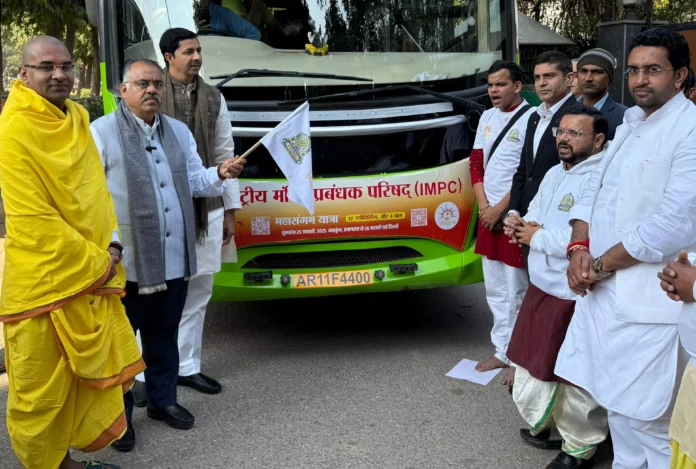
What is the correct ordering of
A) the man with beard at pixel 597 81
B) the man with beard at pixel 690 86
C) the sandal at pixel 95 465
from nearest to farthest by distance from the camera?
the man with beard at pixel 690 86 → the sandal at pixel 95 465 → the man with beard at pixel 597 81

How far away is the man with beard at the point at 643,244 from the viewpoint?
276 cm

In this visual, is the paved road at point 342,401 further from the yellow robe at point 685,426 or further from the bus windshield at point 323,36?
the bus windshield at point 323,36

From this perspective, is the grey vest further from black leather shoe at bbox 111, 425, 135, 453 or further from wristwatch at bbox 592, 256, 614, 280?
wristwatch at bbox 592, 256, 614, 280

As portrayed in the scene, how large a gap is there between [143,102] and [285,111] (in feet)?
4.14

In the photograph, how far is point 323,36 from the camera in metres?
5.06

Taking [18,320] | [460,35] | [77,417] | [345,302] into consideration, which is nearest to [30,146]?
[18,320]

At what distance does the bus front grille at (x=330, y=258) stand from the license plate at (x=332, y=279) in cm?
6

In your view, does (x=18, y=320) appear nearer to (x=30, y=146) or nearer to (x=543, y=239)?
(x=30, y=146)

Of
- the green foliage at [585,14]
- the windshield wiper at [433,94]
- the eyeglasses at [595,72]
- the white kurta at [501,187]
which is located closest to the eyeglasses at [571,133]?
the eyeglasses at [595,72]

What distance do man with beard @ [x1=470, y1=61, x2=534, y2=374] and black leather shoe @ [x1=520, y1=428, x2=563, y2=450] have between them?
0.91 metres

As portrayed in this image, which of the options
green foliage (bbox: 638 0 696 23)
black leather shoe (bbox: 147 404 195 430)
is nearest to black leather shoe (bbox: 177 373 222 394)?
black leather shoe (bbox: 147 404 195 430)

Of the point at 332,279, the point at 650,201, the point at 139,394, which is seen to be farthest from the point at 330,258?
the point at 650,201

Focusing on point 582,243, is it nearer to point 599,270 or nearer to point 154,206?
point 599,270

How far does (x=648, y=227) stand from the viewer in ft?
9.03
